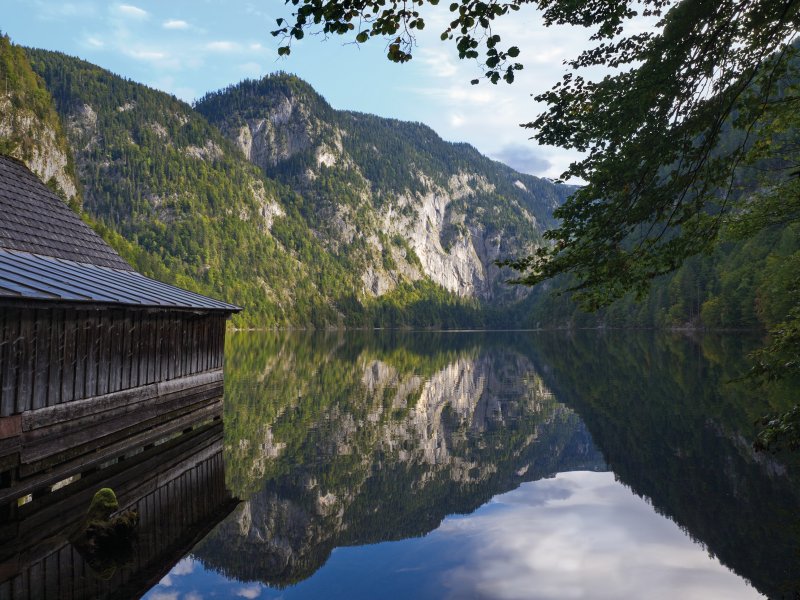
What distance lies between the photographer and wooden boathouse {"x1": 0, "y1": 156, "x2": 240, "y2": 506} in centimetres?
1148

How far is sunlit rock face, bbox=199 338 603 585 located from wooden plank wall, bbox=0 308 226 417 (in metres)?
3.96

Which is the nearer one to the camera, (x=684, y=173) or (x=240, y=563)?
(x=684, y=173)

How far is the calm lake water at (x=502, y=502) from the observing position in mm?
9547

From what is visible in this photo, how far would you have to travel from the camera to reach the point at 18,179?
18.6m

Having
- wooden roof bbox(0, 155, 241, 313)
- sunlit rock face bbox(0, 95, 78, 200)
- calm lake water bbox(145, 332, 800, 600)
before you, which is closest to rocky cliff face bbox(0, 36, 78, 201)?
sunlit rock face bbox(0, 95, 78, 200)

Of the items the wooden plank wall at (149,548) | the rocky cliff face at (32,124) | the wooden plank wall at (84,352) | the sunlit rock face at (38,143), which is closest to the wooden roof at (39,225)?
the wooden plank wall at (84,352)

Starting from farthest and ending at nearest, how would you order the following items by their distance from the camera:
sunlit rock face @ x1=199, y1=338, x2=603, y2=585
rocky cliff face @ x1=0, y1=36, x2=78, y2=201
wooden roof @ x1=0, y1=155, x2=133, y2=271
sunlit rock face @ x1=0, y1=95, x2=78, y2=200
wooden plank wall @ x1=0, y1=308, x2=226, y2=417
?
rocky cliff face @ x1=0, y1=36, x2=78, y2=201, sunlit rock face @ x1=0, y1=95, x2=78, y2=200, wooden roof @ x1=0, y1=155, x2=133, y2=271, sunlit rock face @ x1=199, y1=338, x2=603, y2=585, wooden plank wall @ x1=0, y1=308, x2=226, y2=417

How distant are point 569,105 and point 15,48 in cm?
11277

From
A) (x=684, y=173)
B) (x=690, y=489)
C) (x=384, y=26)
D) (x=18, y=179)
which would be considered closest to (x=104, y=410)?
(x=18, y=179)

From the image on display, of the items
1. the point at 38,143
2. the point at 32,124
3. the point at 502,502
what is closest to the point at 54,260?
the point at 502,502

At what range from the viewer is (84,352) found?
1387cm

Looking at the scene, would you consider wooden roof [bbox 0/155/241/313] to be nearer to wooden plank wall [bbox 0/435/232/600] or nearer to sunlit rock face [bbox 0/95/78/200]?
wooden plank wall [bbox 0/435/232/600]

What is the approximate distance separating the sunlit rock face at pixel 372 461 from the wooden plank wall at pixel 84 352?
156 inches

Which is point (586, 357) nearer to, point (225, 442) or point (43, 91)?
point (225, 442)
